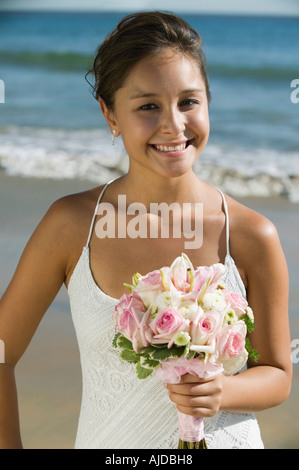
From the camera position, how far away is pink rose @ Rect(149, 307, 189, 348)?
82.8 inches

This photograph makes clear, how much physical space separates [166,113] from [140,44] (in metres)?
0.29

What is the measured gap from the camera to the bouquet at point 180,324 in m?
2.13

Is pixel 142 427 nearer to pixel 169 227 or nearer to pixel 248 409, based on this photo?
pixel 248 409

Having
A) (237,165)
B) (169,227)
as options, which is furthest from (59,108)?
(169,227)

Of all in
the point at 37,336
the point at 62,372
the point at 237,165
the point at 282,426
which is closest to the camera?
the point at 282,426

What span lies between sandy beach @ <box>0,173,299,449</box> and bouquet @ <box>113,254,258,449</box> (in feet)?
8.88

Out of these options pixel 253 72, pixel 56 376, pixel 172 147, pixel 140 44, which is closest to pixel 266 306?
pixel 172 147

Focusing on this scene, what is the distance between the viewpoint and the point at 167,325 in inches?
82.9

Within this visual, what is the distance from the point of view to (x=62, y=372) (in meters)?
5.48

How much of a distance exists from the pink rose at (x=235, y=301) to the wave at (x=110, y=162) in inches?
265

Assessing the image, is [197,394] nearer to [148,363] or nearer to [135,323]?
[148,363]

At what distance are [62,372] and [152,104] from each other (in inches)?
126

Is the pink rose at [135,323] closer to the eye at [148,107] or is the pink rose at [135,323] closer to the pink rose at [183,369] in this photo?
the pink rose at [183,369]

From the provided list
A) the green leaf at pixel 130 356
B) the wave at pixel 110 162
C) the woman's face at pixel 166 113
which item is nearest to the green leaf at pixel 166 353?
the green leaf at pixel 130 356
